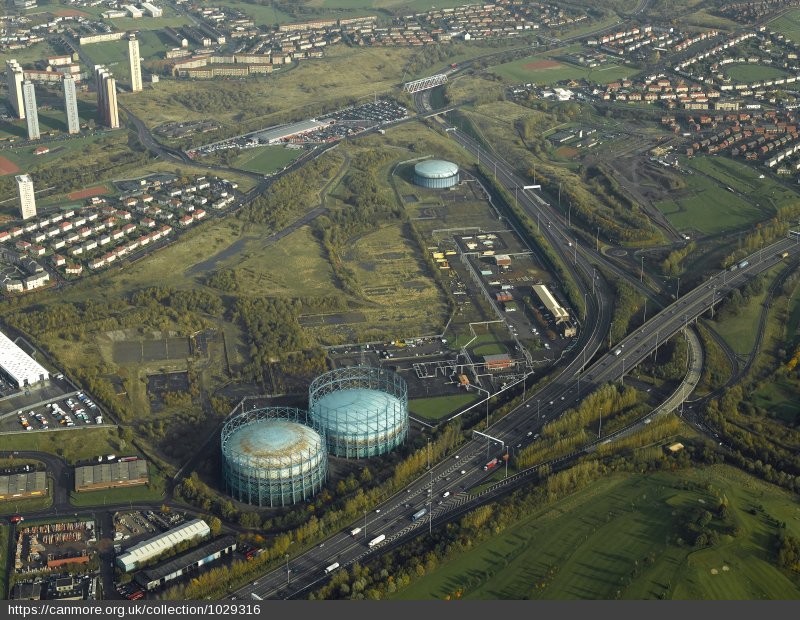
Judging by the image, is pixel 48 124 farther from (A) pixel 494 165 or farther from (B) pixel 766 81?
(B) pixel 766 81


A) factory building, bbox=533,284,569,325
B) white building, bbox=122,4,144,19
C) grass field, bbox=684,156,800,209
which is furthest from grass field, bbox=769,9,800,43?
white building, bbox=122,4,144,19

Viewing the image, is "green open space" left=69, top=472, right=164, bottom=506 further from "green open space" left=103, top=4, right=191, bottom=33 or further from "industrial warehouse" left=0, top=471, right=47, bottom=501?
"green open space" left=103, top=4, right=191, bottom=33

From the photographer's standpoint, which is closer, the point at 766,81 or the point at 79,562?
the point at 79,562

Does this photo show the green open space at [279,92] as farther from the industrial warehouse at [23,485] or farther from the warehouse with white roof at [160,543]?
the warehouse with white roof at [160,543]

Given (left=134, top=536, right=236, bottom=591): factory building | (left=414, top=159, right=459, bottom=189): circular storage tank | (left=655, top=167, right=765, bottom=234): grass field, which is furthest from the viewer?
(left=414, top=159, right=459, bottom=189): circular storage tank

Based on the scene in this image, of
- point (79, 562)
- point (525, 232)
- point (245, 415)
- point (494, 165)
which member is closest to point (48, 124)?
point (494, 165)
